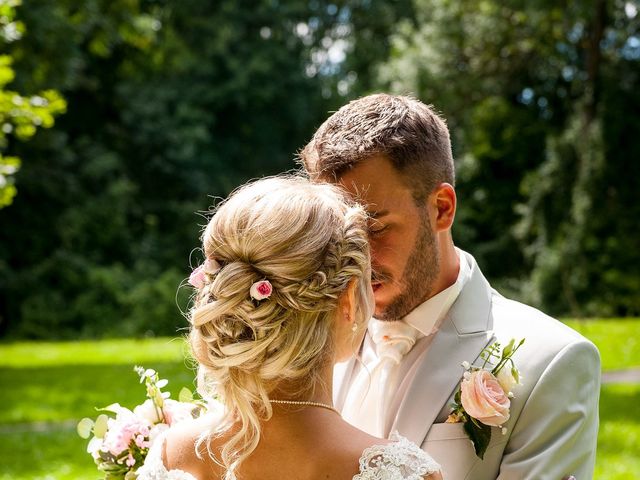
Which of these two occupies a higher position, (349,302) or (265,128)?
(349,302)

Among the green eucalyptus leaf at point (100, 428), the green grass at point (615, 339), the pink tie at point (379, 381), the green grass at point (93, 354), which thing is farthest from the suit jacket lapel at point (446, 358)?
the green grass at point (93, 354)

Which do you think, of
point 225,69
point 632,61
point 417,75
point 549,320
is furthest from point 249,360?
point 225,69

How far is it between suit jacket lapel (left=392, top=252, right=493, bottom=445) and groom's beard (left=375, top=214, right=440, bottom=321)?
0.12m

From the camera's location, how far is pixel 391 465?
7.11 ft

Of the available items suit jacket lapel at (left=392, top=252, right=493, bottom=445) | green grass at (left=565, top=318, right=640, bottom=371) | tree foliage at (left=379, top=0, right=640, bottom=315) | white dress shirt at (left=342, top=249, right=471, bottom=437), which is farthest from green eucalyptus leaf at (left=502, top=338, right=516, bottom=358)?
tree foliage at (left=379, top=0, right=640, bottom=315)

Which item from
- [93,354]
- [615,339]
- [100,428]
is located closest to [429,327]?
[100,428]

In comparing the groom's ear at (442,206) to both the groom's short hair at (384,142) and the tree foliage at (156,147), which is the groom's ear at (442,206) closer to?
the groom's short hair at (384,142)

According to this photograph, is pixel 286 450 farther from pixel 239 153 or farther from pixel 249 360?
pixel 239 153

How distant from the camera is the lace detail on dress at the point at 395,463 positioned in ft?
7.00

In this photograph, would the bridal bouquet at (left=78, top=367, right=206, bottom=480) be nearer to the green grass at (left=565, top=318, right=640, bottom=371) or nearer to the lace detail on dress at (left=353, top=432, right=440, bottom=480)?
the lace detail on dress at (left=353, top=432, right=440, bottom=480)

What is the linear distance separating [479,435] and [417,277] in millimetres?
603

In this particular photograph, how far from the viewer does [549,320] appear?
2.86 m

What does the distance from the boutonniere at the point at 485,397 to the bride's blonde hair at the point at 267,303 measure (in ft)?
1.71

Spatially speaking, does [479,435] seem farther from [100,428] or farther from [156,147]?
[156,147]
